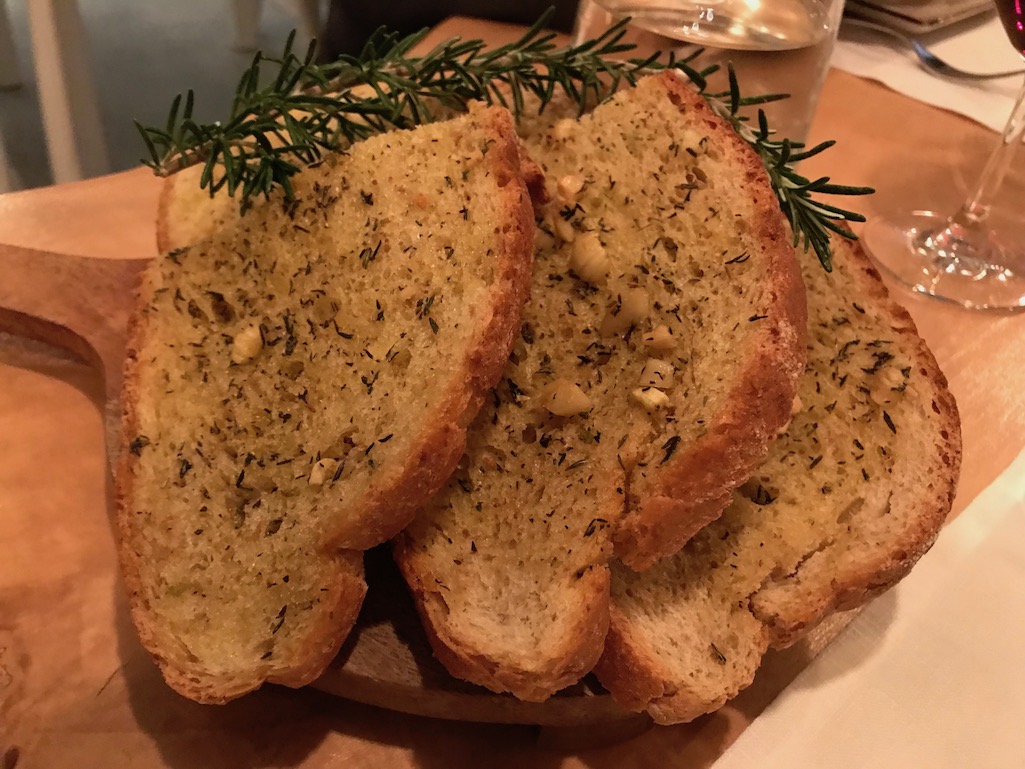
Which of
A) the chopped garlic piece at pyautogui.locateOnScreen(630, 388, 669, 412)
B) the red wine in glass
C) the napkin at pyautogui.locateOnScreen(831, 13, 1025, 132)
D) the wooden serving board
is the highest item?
the red wine in glass

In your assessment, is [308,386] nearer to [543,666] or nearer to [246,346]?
[246,346]

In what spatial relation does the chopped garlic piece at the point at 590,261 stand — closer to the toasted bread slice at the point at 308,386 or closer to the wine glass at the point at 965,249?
the toasted bread slice at the point at 308,386

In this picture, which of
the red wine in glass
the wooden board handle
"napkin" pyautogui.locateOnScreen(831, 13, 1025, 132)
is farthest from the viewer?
"napkin" pyautogui.locateOnScreen(831, 13, 1025, 132)

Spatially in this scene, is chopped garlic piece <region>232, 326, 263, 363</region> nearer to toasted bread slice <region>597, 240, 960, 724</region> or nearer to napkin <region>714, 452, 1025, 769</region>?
toasted bread slice <region>597, 240, 960, 724</region>

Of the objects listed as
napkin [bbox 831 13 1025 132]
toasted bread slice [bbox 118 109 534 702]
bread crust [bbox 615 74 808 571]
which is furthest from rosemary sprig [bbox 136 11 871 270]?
napkin [bbox 831 13 1025 132]

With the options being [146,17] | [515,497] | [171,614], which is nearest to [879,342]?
[515,497]

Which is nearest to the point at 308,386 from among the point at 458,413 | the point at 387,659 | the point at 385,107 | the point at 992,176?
the point at 458,413

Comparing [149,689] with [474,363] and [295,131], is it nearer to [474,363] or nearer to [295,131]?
[474,363]
